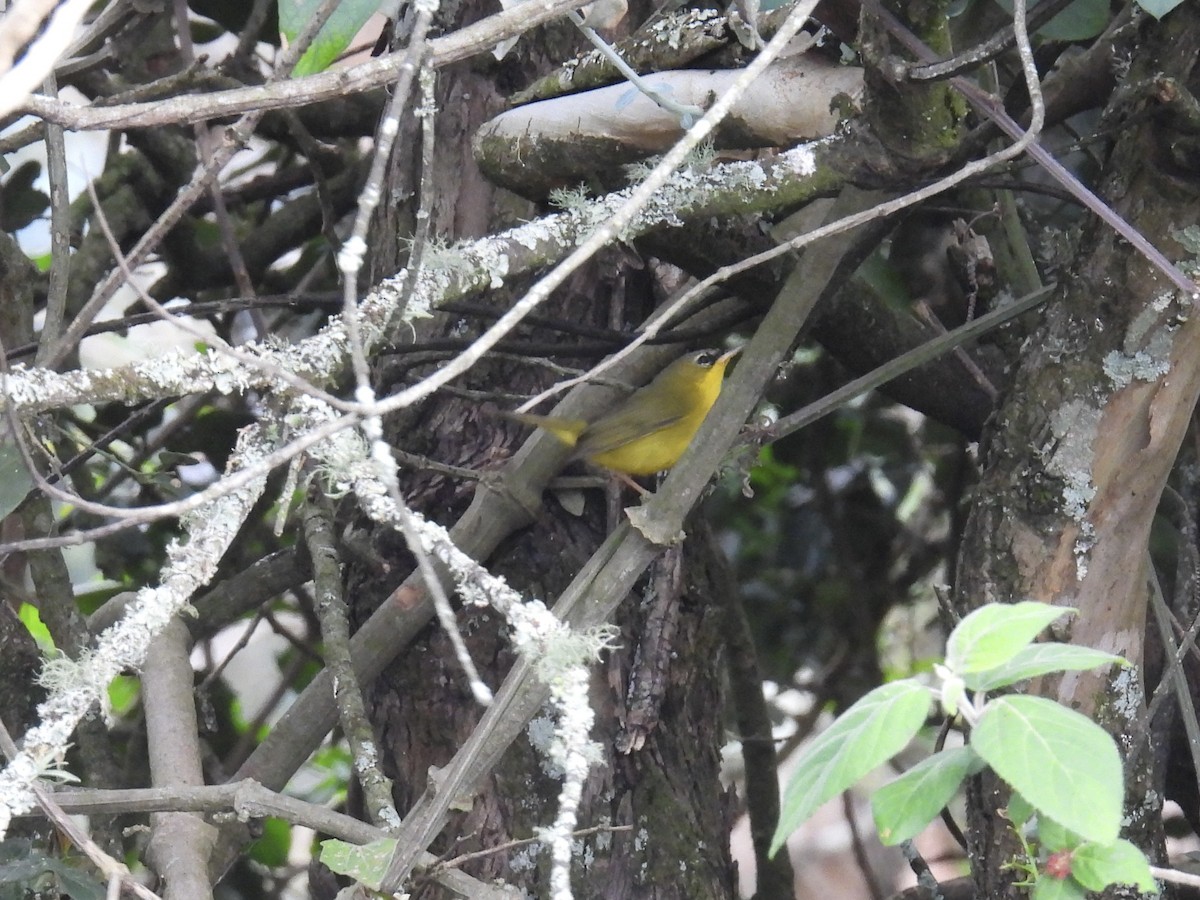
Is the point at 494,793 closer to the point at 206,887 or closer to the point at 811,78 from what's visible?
the point at 206,887

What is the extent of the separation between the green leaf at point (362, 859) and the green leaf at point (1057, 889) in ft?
2.27

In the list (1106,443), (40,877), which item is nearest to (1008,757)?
(1106,443)

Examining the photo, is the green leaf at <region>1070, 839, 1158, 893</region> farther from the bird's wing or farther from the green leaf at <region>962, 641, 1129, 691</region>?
the bird's wing

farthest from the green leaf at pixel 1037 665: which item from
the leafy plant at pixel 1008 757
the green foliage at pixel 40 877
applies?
the green foliage at pixel 40 877

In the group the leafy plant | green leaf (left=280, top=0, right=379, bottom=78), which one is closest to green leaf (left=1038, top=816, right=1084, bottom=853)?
the leafy plant

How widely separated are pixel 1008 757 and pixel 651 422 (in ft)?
7.13

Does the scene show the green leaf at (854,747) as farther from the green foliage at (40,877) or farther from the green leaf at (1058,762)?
the green foliage at (40,877)

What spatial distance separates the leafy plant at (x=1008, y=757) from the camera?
88 cm

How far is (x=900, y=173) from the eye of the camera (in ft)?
5.40

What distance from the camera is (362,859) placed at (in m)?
1.35

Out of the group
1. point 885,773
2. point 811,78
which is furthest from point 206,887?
point 885,773

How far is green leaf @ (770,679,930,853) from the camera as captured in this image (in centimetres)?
92

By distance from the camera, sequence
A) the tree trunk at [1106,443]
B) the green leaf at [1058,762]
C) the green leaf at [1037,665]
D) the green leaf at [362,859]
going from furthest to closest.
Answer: the tree trunk at [1106,443], the green leaf at [362,859], the green leaf at [1037,665], the green leaf at [1058,762]

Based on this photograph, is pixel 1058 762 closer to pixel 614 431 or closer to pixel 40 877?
pixel 40 877
